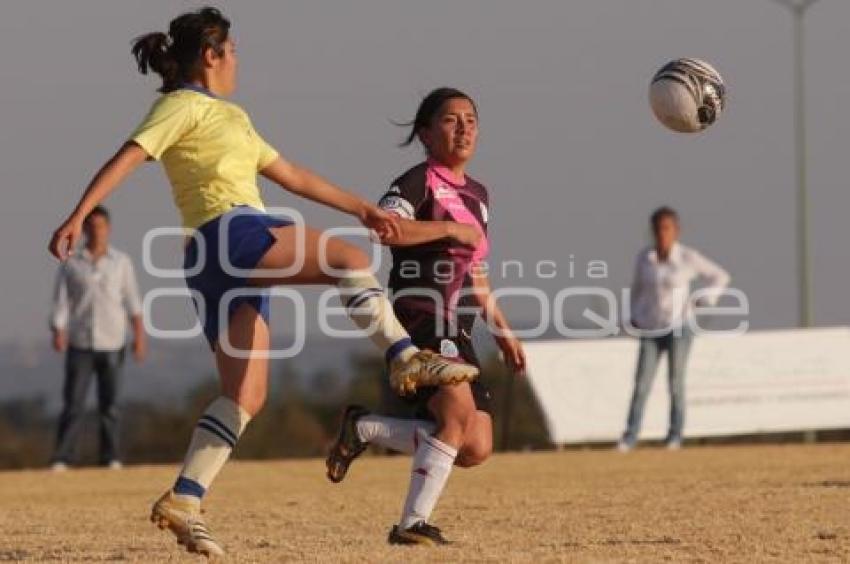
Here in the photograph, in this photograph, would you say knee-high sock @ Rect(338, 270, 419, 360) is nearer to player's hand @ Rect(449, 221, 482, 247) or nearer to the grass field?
player's hand @ Rect(449, 221, 482, 247)

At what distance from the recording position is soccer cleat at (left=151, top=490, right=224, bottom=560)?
372 inches

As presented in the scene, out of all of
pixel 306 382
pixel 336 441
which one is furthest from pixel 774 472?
pixel 306 382

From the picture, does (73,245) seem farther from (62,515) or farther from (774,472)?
(774,472)

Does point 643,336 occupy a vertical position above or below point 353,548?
above

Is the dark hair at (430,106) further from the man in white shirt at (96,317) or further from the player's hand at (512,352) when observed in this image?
the man in white shirt at (96,317)

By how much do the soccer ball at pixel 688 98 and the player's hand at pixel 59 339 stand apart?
925cm

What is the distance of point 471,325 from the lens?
34.7 feet

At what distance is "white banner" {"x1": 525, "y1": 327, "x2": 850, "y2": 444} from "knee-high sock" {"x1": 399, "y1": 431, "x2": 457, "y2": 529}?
13.8m

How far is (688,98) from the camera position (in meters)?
12.7

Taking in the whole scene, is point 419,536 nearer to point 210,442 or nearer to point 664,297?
point 210,442

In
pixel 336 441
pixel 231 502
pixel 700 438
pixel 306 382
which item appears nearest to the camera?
pixel 336 441

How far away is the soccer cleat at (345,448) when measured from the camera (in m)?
10.6

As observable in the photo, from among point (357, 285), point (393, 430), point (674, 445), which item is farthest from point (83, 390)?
point (357, 285)

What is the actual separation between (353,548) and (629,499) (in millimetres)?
4210
